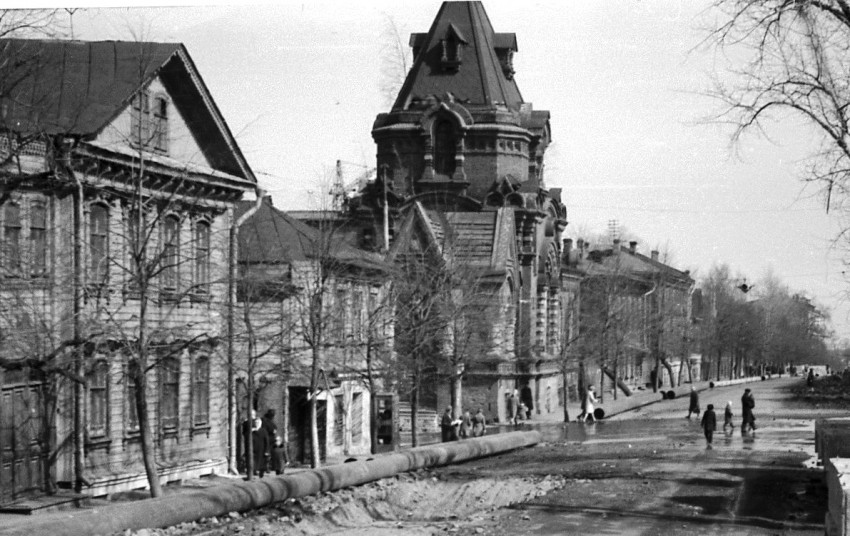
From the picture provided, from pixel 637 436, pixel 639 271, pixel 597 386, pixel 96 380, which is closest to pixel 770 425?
pixel 637 436

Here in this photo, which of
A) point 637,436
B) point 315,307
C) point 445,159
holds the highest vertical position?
point 445,159

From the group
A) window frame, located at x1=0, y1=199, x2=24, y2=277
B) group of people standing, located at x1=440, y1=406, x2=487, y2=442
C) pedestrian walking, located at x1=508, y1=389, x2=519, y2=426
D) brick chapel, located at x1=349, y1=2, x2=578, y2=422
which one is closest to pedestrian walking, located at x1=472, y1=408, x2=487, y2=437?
group of people standing, located at x1=440, y1=406, x2=487, y2=442

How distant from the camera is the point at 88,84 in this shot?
83.6 ft

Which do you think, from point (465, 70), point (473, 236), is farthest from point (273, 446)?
point (465, 70)

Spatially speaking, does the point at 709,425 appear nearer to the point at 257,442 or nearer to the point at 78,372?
the point at 257,442

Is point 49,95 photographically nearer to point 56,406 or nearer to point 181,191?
point 181,191

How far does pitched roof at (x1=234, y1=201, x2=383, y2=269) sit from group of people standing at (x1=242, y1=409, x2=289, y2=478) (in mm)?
3981

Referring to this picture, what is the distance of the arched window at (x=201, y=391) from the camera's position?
1150 inches

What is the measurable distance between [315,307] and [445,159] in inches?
1034

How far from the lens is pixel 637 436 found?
1575 inches

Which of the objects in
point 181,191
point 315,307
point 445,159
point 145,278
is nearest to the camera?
point 145,278

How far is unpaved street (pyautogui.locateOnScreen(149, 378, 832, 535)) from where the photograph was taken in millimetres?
20094

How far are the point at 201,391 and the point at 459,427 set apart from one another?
15114 mm

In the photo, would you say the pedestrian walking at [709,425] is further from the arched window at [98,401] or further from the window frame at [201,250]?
the arched window at [98,401]
